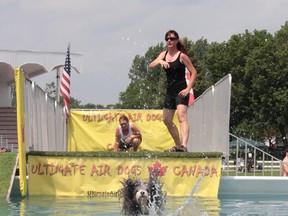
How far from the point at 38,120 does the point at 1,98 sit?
29.0 metres

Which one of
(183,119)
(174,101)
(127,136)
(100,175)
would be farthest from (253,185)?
(127,136)

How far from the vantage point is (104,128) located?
52.7ft

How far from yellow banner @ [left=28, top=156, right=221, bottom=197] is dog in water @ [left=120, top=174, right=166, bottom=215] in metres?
3.75

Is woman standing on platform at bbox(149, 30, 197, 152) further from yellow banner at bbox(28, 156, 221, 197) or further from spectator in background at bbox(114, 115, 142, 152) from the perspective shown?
spectator in background at bbox(114, 115, 142, 152)

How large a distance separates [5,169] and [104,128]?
5519 millimetres

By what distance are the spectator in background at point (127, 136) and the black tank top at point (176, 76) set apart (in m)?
2.29

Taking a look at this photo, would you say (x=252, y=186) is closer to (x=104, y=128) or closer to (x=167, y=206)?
(x=167, y=206)

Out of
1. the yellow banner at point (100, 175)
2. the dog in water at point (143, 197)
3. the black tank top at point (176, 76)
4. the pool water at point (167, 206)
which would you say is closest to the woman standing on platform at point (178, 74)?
the black tank top at point (176, 76)

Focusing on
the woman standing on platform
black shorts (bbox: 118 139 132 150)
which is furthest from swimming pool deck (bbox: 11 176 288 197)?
black shorts (bbox: 118 139 132 150)

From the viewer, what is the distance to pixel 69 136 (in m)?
16.0

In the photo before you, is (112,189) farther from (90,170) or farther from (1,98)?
(1,98)

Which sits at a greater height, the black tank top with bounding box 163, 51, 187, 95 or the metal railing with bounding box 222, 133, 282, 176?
the black tank top with bounding box 163, 51, 187, 95

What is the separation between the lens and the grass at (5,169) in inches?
403

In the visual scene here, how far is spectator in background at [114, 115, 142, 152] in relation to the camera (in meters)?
13.0
